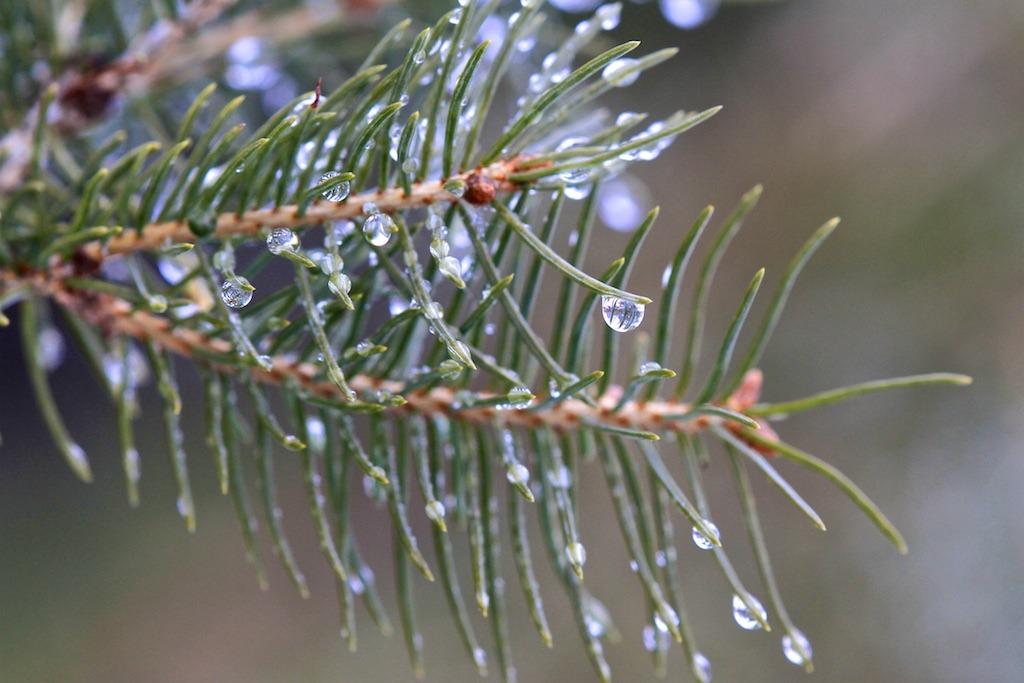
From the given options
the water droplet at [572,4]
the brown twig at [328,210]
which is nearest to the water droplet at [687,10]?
the water droplet at [572,4]

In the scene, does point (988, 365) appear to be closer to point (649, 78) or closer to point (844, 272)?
point (844, 272)

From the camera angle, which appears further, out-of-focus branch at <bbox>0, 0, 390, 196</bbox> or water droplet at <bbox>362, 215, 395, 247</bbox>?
out-of-focus branch at <bbox>0, 0, 390, 196</bbox>

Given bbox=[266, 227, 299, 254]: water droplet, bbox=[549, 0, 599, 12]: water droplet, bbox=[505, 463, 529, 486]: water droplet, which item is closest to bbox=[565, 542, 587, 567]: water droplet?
bbox=[505, 463, 529, 486]: water droplet

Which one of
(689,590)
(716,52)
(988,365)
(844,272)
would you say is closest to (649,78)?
(716,52)

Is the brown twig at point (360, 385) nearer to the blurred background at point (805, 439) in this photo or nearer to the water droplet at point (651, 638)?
the water droplet at point (651, 638)

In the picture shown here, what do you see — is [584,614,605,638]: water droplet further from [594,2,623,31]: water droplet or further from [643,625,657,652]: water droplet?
[594,2,623,31]: water droplet

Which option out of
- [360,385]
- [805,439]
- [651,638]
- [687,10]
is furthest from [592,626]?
[805,439]

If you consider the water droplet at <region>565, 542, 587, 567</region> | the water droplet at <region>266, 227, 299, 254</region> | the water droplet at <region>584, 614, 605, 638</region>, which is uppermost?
the water droplet at <region>266, 227, 299, 254</region>
